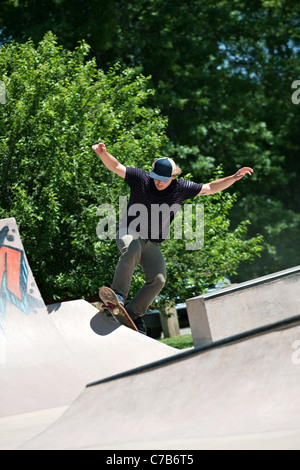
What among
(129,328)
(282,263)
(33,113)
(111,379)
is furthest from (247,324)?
(282,263)

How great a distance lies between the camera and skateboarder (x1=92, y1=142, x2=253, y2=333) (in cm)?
675

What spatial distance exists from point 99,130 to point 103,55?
10.5 m

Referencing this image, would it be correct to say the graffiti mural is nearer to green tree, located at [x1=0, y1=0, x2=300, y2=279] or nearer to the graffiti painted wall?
the graffiti painted wall

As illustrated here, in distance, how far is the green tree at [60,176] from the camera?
9531 mm

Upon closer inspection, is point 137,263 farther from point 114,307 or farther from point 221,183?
point 221,183

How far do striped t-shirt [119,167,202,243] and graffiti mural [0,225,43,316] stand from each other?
1.15 metres

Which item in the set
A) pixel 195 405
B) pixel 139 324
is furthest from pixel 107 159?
pixel 195 405

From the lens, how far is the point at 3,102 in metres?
9.85

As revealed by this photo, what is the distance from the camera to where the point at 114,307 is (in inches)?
272

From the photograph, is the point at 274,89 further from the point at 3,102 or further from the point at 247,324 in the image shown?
the point at 247,324

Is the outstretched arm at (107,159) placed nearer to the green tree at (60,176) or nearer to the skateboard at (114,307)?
the skateboard at (114,307)

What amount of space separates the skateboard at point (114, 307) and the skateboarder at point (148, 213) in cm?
10

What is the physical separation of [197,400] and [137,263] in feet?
10.5

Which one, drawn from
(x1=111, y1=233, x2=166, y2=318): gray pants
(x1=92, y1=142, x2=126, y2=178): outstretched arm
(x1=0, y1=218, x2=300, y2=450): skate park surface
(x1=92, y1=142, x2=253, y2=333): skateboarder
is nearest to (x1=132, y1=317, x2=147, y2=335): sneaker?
(x1=111, y1=233, x2=166, y2=318): gray pants
